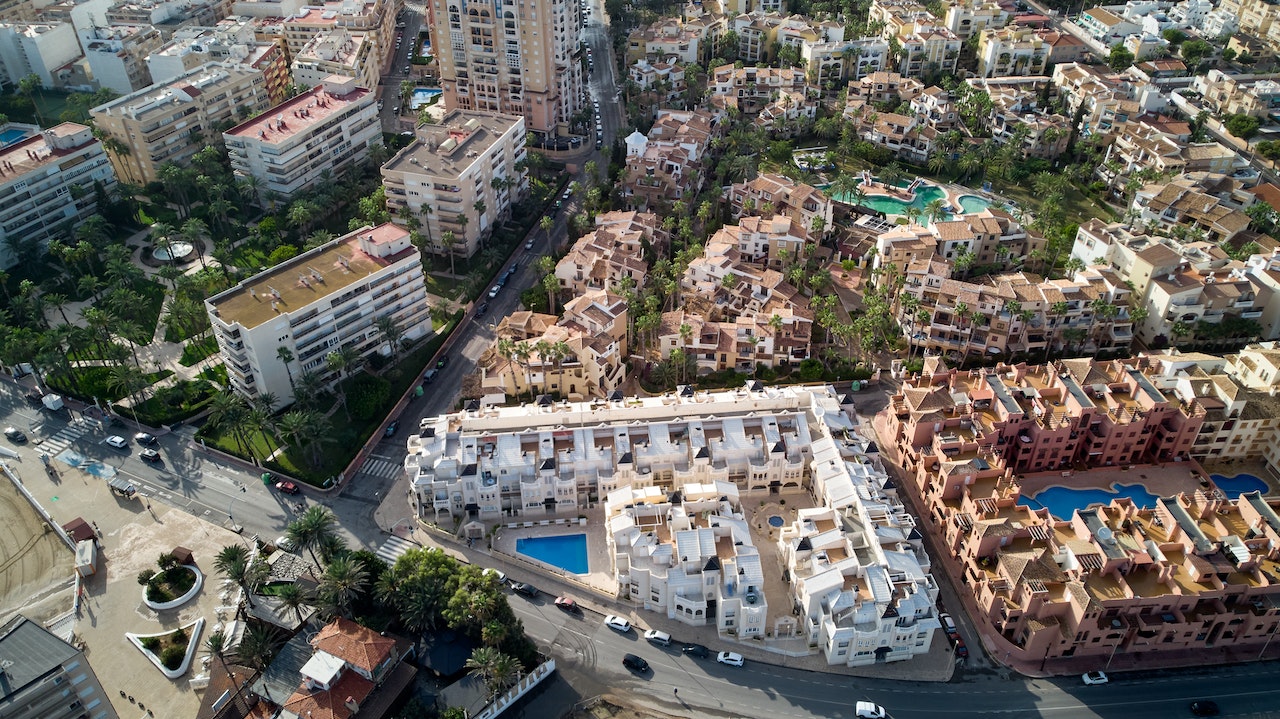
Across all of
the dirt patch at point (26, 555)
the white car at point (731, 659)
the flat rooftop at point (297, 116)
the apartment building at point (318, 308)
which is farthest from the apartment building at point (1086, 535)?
the flat rooftop at point (297, 116)

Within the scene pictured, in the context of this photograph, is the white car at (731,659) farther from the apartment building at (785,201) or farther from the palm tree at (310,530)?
the apartment building at (785,201)

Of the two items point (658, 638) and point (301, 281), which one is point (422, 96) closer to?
point (301, 281)

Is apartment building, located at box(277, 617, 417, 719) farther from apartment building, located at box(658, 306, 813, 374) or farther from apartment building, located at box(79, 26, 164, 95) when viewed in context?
apartment building, located at box(79, 26, 164, 95)

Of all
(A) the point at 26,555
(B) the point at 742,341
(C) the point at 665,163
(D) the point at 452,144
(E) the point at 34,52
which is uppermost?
(D) the point at 452,144

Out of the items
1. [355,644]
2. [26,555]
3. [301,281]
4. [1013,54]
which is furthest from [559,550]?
[1013,54]

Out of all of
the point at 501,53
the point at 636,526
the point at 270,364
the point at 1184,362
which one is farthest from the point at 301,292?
the point at 1184,362

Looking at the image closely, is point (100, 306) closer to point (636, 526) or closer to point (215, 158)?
point (215, 158)
